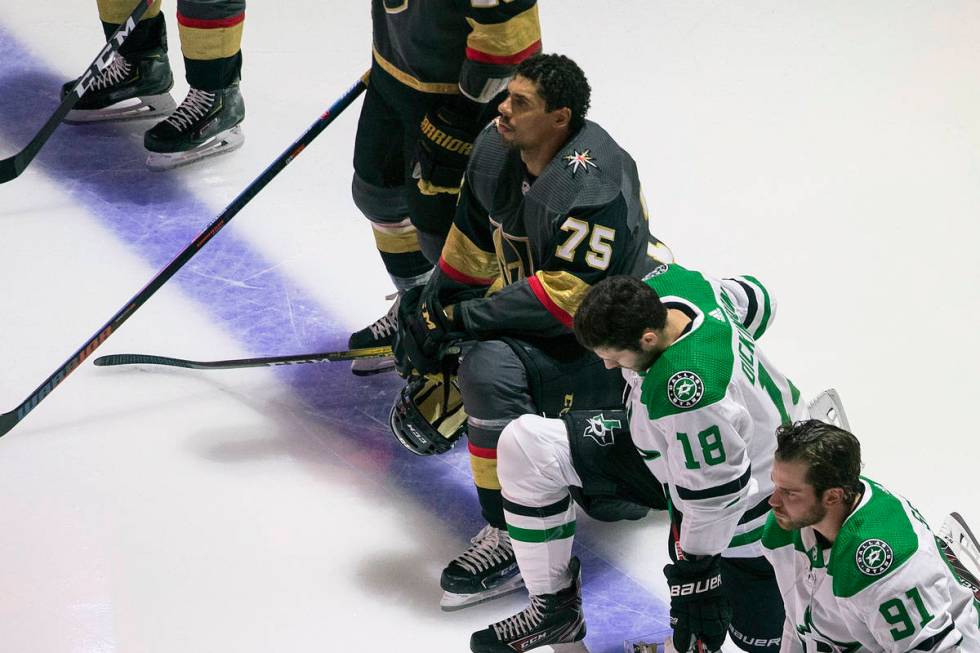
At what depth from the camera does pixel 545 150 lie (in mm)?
3271

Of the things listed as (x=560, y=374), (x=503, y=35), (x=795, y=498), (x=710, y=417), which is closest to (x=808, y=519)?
(x=795, y=498)

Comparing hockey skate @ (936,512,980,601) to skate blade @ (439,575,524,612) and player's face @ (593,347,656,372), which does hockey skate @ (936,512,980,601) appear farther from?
skate blade @ (439,575,524,612)

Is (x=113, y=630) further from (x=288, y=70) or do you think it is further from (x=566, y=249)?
(x=288, y=70)

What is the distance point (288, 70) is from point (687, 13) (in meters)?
1.61

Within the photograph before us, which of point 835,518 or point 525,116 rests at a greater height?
point 525,116

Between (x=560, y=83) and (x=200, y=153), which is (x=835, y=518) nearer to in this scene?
(x=560, y=83)

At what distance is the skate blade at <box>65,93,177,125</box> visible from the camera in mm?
5207

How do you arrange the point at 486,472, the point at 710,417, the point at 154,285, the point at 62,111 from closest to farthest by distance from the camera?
the point at 710,417, the point at 486,472, the point at 154,285, the point at 62,111

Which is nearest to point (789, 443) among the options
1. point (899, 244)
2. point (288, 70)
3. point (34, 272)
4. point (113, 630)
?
point (113, 630)

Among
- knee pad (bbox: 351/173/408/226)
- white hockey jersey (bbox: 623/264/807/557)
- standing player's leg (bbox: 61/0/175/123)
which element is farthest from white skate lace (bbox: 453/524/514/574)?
standing player's leg (bbox: 61/0/175/123)

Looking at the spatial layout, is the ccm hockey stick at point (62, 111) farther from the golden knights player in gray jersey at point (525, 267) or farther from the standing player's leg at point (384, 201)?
the golden knights player in gray jersey at point (525, 267)

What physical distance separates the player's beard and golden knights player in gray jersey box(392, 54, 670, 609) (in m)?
0.85

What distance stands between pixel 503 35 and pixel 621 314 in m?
1.15

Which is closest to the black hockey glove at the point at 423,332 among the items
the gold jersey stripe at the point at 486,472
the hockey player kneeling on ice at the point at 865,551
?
the gold jersey stripe at the point at 486,472
